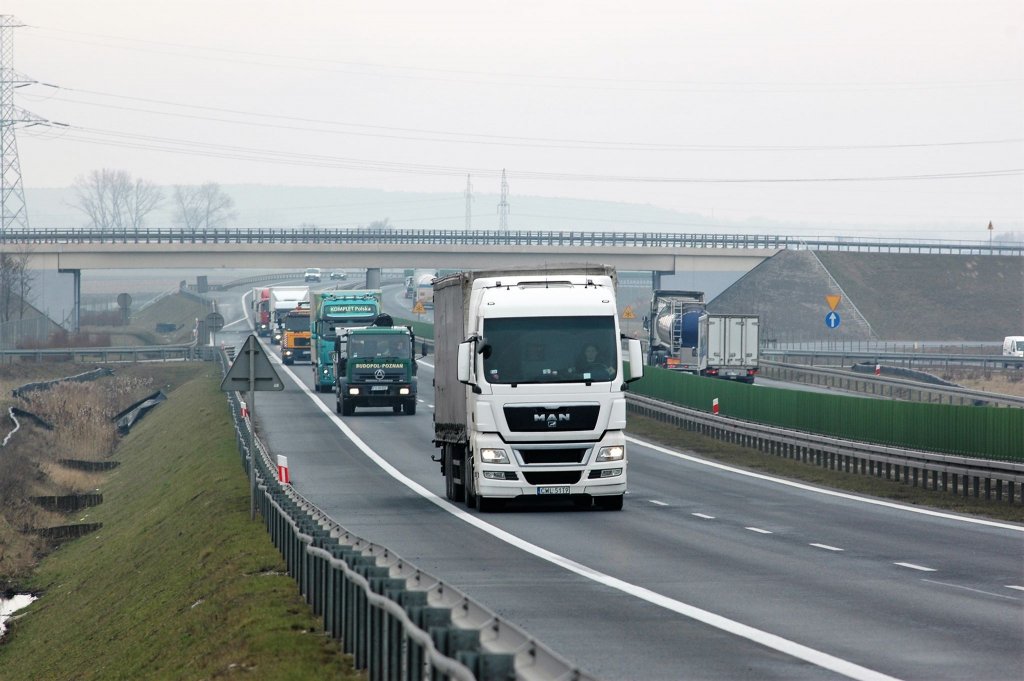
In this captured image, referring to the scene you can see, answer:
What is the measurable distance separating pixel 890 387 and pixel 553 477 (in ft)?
136

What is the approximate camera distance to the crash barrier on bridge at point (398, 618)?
6402mm

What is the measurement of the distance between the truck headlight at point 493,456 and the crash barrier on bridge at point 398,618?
5.44 m

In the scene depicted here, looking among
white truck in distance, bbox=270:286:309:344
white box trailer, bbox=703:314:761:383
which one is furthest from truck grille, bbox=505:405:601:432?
white truck in distance, bbox=270:286:309:344

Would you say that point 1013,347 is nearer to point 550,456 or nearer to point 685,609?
point 550,456

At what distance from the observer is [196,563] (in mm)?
21438

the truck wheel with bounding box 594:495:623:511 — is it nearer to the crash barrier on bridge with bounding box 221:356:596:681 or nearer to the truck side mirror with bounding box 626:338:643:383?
the truck side mirror with bounding box 626:338:643:383

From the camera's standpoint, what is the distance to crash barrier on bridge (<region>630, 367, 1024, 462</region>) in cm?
2627

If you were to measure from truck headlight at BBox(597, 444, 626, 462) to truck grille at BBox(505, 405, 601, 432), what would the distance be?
0.45m

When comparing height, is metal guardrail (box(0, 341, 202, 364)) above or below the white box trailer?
below

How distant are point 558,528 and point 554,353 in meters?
2.72

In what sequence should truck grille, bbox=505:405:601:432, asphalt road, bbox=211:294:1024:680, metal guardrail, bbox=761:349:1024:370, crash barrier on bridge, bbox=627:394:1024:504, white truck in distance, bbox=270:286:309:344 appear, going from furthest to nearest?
1. white truck in distance, bbox=270:286:309:344
2. metal guardrail, bbox=761:349:1024:370
3. crash barrier on bridge, bbox=627:394:1024:504
4. truck grille, bbox=505:405:601:432
5. asphalt road, bbox=211:294:1024:680

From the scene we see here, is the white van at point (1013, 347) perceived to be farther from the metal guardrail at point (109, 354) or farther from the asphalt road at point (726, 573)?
the asphalt road at point (726, 573)

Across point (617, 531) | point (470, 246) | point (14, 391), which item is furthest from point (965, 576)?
point (470, 246)

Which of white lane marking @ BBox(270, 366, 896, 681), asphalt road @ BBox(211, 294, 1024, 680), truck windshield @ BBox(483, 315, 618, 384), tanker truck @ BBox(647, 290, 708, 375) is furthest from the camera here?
tanker truck @ BBox(647, 290, 708, 375)
